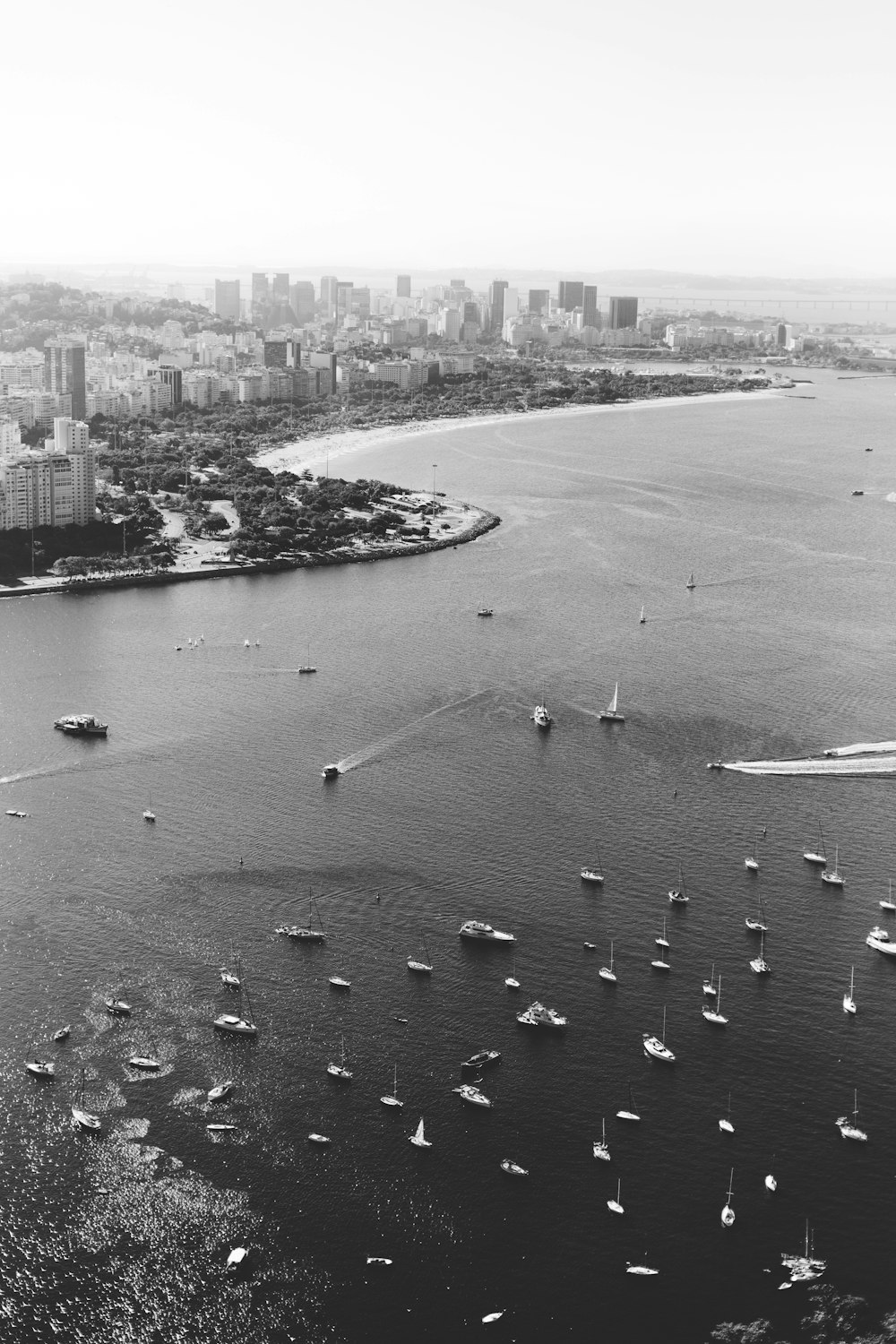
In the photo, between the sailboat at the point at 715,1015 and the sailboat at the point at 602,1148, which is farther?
the sailboat at the point at 715,1015

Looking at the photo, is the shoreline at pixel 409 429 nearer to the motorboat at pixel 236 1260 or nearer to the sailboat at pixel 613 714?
the sailboat at pixel 613 714

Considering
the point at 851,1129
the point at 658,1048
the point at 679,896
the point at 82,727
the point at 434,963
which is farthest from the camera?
the point at 82,727

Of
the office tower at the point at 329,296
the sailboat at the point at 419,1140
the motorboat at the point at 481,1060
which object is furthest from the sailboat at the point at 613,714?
the office tower at the point at 329,296

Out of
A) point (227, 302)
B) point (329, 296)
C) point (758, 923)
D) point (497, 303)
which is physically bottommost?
point (758, 923)

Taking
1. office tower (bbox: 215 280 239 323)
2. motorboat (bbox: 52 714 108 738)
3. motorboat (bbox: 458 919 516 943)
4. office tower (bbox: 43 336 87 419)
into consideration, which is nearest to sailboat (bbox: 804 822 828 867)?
motorboat (bbox: 458 919 516 943)

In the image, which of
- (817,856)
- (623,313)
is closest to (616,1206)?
(817,856)

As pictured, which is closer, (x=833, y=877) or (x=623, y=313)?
(x=833, y=877)

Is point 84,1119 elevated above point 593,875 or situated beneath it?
situated beneath

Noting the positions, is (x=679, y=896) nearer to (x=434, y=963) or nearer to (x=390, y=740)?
(x=434, y=963)

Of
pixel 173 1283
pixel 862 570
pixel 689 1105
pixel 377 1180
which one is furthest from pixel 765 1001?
pixel 862 570
